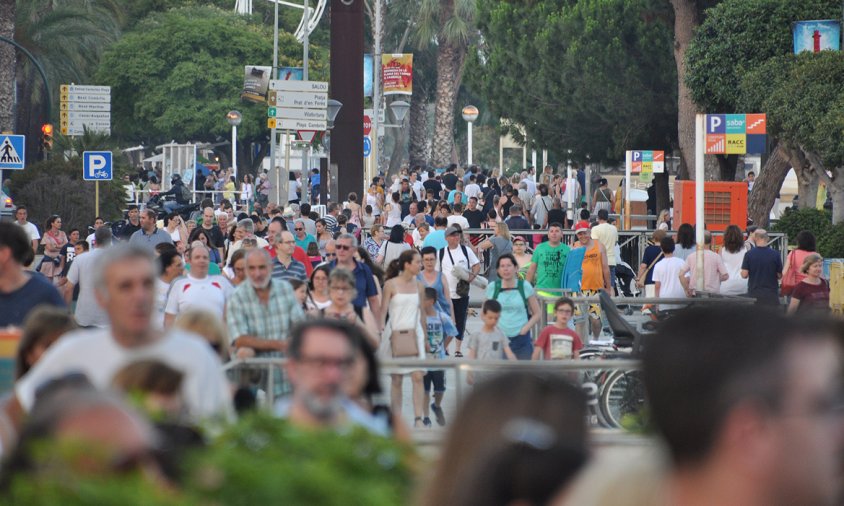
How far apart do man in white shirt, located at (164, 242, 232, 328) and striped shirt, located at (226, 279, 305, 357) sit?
4.17 feet

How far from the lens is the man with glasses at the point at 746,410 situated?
88.5 inches

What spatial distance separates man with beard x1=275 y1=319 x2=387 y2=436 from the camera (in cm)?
443

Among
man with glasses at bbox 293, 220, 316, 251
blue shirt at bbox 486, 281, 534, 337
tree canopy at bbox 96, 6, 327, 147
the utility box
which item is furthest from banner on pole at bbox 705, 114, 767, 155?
tree canopy at bbox 96, 6, 327, 147

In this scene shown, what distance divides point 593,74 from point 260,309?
31480mm

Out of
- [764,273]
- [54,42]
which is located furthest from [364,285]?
[54,42]

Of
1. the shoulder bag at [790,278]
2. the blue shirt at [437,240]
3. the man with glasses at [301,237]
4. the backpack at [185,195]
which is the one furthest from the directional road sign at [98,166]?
the backpack at [185,195]

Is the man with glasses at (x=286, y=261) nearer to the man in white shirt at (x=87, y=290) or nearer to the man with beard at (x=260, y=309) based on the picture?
the man in white shirt at (x=87, y=290)

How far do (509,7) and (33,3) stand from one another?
1574 centimetres

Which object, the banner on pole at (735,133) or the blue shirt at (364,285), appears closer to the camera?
the blue shirt at (364,285)

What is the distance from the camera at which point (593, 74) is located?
41.0m

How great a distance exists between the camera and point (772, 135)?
99.3 ft

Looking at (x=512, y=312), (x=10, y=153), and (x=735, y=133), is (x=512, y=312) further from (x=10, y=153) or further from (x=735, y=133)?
(x=10, y=153)

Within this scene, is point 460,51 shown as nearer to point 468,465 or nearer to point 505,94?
point 505,94

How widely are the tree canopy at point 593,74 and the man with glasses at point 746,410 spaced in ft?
124
